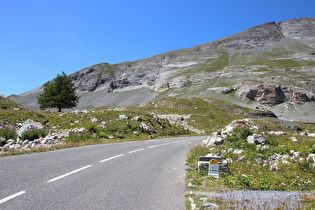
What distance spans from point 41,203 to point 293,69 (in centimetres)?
13678

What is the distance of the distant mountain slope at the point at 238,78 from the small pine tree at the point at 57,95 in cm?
6699

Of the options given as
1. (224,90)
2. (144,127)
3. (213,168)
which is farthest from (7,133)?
(224,90)

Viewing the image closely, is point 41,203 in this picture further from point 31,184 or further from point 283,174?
point 283,174

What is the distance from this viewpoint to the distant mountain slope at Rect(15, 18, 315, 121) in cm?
8419

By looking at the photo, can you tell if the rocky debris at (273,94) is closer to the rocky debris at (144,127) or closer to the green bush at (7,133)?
the rocky debris at (144,127)

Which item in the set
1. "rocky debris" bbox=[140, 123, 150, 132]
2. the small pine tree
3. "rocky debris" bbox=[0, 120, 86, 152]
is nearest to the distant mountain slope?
the small pine tree

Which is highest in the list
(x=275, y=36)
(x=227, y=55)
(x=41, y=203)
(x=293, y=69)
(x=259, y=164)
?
(x=275, y=36)

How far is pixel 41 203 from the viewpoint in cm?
368

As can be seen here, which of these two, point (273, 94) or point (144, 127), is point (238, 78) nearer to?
point (273, 94)

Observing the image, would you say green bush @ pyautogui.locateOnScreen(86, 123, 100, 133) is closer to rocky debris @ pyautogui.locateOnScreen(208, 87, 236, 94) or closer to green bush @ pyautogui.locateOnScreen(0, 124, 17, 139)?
green bush @ pyautogui.locateOnScreen(0, 124, 17, 139)

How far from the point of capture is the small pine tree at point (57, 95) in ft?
126

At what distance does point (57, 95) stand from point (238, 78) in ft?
340

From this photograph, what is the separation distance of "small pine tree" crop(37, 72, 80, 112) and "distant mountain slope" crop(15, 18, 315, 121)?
67.0 meters

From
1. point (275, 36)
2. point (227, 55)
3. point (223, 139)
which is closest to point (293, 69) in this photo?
point (227, 55)
